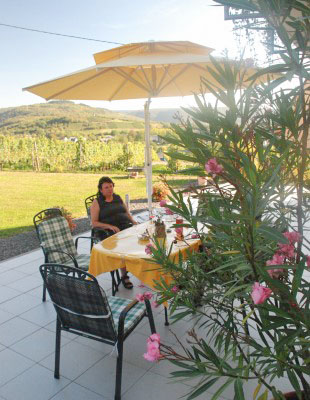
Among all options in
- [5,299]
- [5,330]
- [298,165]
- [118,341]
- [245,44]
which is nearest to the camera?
[245,44]

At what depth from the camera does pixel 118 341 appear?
2.12 m

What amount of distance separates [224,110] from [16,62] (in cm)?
5216

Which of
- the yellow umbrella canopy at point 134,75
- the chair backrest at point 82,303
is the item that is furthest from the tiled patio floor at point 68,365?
the yellow umbrella canopy at point 134,75

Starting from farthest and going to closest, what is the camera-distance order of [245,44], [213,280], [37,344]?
[37,344] < [213,280] < [245,44]

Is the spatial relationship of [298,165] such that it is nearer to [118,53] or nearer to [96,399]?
[96,399]

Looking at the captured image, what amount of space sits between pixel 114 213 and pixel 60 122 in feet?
180

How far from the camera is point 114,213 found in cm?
416

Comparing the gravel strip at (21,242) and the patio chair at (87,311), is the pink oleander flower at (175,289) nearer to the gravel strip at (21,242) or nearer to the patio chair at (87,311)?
the patio chair at (87,311)

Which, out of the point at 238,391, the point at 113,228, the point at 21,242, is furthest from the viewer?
the point at 21,242

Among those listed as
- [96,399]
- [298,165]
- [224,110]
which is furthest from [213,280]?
[96,399]

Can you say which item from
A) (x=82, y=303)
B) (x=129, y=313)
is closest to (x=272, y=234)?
(x=82, y=303)

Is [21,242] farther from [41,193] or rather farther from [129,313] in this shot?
[41,193]

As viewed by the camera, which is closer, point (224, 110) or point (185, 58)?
point (224, 110)

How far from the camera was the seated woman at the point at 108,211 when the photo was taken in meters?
4.04
